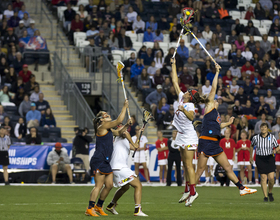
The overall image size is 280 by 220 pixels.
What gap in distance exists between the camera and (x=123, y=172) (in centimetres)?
930

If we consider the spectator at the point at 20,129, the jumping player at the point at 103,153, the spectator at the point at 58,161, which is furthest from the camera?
the spectator at the point at 20,129

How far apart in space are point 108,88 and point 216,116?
1272 centimetres

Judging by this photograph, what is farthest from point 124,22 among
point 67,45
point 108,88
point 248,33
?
point 248,33

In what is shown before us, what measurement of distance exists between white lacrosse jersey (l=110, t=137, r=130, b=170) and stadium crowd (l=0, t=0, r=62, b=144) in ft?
32.1

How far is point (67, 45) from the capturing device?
25562 millimetres

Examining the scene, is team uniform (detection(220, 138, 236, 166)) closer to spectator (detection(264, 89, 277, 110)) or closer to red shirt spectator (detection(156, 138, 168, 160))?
red shirt spectator (detection(156, 138, 168, 160))

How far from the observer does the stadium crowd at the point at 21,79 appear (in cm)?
1997

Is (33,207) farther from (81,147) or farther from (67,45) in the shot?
(67,45)

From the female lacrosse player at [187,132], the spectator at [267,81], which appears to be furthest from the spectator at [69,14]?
the female lacrosse player at [187,132]

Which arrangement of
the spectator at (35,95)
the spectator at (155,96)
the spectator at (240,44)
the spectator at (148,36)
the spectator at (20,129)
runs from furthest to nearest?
the spectator at (240,44)
the spectator at (148,36)
the spectator at (155,96)
the spectator at (35,95)
the spectator at (20,129)

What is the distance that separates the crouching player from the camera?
909 cm

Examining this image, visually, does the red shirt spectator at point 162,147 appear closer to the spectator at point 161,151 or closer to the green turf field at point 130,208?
the spectator at point 161,151

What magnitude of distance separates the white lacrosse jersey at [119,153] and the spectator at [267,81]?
1709 centimetres

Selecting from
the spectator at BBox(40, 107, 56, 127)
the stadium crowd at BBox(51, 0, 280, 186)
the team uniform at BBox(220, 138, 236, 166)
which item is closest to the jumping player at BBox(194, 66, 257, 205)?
the team uniform at BBox(220, 138, 236, 166)
